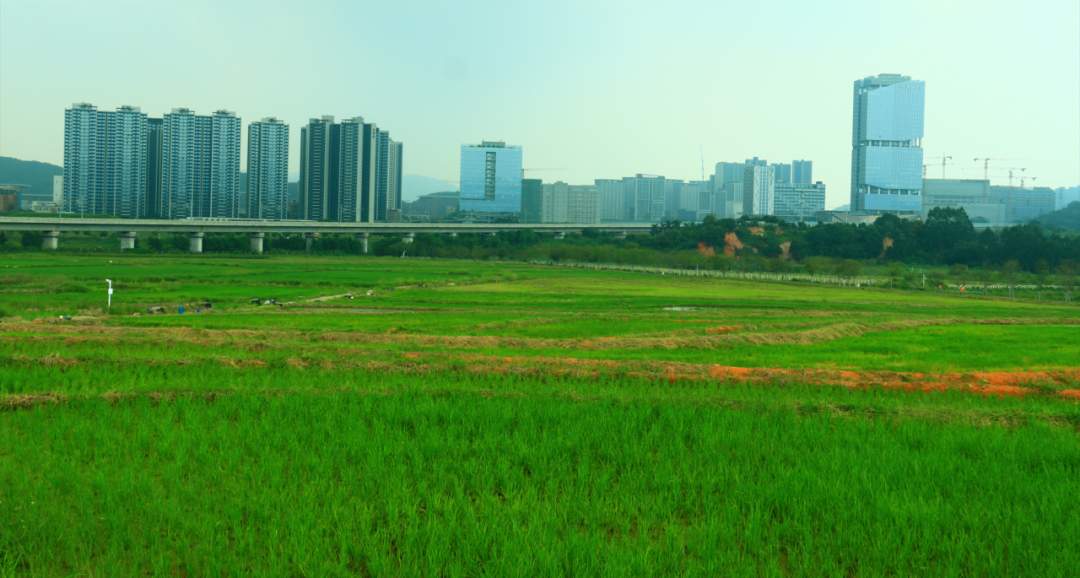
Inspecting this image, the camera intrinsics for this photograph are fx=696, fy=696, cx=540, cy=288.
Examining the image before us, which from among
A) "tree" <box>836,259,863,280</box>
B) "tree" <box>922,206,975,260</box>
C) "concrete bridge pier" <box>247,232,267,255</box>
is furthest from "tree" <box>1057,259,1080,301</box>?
"concrete bridge pier" <box>247,232,267,255</box>

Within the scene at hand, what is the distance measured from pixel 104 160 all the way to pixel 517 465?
15186 centimetres

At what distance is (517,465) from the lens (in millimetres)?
7145

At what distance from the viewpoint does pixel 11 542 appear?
5.18m

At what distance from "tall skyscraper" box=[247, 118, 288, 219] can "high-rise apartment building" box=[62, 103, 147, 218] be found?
24.4 meters

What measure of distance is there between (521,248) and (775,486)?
107995 mm

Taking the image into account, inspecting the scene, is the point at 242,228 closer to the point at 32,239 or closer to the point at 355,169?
the point at 32,239

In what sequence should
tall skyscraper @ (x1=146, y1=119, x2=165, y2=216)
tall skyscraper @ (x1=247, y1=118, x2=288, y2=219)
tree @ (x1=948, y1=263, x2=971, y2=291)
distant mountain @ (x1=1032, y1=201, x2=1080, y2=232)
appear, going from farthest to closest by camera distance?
distant mountain @ (x1=1032, y1=201, x2=1080, y2=232), tall skyscraper @ (x1=247, y1=118, x2=288, y2=219), tall skyscraper @ (x1=146, y1=119, x2=165, y2=216), tree @ (x1=948, y1=263, x2=971, y2=291)

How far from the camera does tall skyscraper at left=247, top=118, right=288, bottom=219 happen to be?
158 m

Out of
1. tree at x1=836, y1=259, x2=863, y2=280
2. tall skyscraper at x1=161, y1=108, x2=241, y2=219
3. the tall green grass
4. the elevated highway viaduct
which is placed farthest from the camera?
tall skyscraper at x1=161, y1=108, x2=241, y2=219

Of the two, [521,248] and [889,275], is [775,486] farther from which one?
[521,248]

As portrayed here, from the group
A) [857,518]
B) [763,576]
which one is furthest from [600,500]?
[857,518]

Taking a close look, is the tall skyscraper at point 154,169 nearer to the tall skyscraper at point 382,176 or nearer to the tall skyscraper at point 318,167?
the tall skyscraper at point 318,167

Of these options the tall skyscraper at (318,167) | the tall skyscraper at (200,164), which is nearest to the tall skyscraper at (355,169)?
the tall skyscraper at (318,167)

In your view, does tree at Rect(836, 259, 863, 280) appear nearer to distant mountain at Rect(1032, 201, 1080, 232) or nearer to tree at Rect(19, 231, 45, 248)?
tree at Rect(19, 231, 45, 248)
